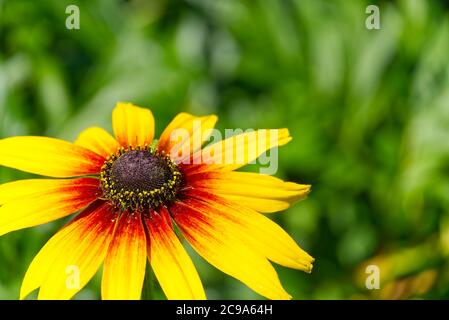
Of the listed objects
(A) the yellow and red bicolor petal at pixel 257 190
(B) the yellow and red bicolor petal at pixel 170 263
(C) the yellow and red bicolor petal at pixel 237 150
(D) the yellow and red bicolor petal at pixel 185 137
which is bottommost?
(B) the yellow and red bicolor petal at pixel 170 263

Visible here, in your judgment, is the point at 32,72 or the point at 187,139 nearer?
the point at 187,139

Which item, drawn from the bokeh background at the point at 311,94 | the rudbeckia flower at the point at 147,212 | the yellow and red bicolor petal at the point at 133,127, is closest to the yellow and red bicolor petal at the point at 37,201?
the rudbeckia flower at the point at 147,212

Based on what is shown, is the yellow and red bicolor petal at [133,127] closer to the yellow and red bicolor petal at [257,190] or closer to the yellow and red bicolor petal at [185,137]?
the yellow and red bicolor petal at [185,137]

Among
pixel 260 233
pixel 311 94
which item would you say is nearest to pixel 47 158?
pixel 260 233

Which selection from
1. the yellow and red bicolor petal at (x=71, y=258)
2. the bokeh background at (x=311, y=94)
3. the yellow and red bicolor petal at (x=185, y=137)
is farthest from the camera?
the bokeh background at (x=311, y=94)

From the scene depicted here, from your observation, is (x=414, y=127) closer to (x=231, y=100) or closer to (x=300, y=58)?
(x=300, y=58)

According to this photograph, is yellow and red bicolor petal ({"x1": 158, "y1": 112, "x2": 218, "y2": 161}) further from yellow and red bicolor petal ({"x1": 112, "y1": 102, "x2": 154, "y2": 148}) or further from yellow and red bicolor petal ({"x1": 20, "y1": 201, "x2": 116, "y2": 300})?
yellow and red bicolor petal ({"x1": 20, "y1": 201, "x2": 116, "y2": 300})
